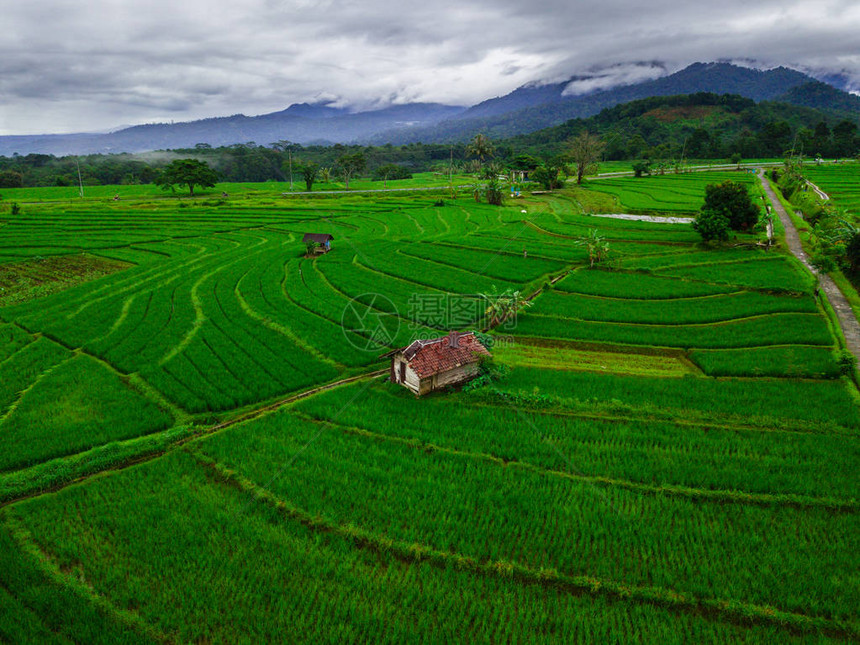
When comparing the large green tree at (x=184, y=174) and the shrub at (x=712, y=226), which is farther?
the large green tree at (x=184, y=174)

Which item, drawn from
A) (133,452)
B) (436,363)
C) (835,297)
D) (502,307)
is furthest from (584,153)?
(133,452)

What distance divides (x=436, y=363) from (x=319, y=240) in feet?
86.2

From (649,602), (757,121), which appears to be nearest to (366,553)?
(649,602)

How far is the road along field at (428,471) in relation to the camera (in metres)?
9.38

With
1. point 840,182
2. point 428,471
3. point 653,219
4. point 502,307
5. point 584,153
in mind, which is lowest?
point 428,471

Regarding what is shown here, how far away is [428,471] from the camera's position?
13.4 meters

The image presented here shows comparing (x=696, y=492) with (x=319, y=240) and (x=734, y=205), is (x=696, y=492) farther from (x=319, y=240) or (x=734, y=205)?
(x=734, y=205)

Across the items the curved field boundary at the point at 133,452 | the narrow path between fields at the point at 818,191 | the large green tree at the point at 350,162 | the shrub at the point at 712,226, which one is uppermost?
the large green tree at the point at 350,162

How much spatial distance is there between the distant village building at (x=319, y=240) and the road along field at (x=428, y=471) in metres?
11.6

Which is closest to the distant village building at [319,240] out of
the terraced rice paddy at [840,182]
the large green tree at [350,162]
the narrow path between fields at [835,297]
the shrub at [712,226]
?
the shrub at [712,226]

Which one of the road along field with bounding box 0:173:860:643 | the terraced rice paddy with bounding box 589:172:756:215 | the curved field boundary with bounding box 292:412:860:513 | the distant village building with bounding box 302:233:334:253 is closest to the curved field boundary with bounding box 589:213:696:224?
the terraced rice paddy with bounding box 589:172:756:215

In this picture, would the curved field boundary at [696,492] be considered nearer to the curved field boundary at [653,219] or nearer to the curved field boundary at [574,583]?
the curved field boundary at [574,583]

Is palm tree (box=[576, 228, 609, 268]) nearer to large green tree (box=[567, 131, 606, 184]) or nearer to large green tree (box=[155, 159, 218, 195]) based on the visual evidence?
large green tree (box=[567, 131, 606, 184])

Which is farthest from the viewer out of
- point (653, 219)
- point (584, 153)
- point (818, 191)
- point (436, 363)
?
point (584, 153)
